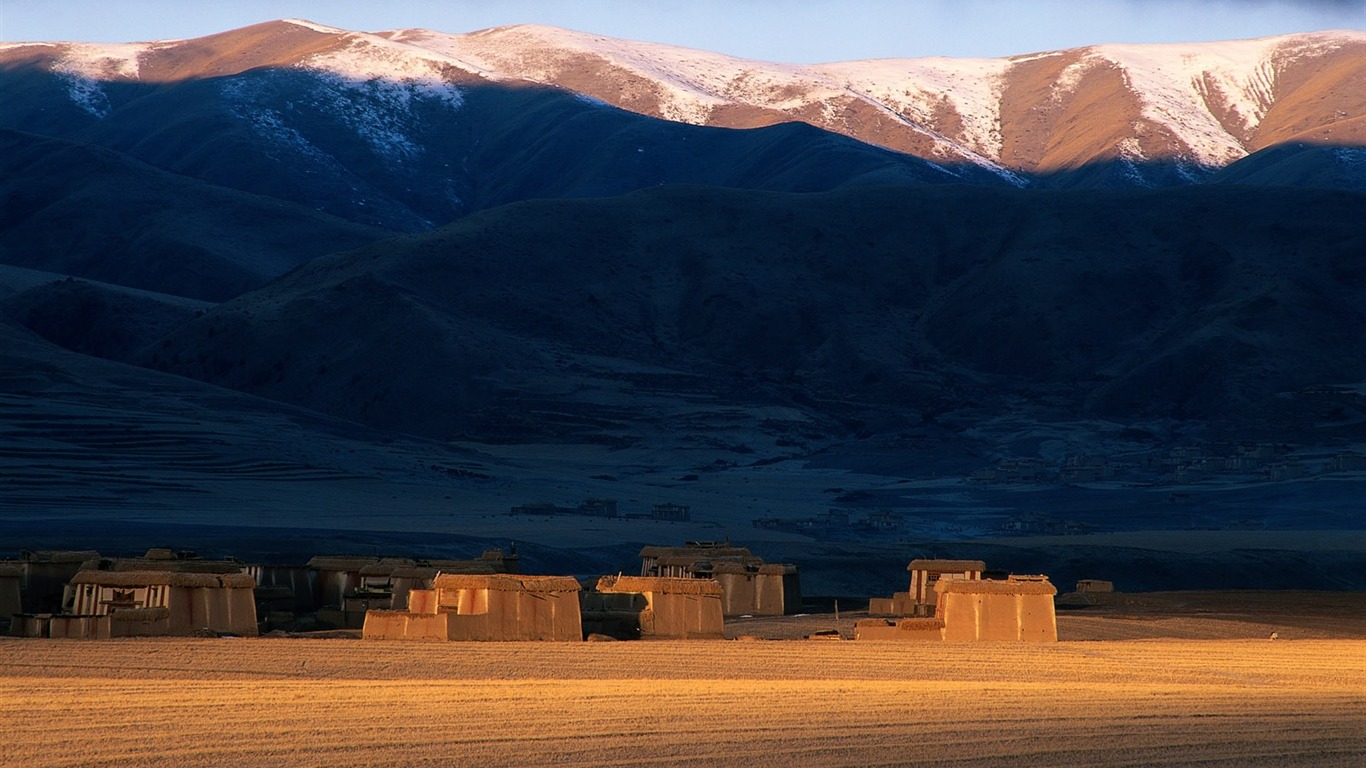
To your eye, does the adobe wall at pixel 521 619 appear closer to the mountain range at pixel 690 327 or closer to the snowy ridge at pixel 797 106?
the mountain range at pixel 690 327

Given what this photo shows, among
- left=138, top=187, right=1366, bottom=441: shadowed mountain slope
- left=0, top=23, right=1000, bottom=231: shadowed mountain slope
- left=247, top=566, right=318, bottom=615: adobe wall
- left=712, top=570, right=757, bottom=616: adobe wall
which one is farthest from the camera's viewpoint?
left=0, top=23, right=1000, bottom=231: shadowed mountain slope

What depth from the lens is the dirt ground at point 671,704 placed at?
1162 cm

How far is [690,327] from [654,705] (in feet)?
261

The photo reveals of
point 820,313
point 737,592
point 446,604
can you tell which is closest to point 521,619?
point 446,604

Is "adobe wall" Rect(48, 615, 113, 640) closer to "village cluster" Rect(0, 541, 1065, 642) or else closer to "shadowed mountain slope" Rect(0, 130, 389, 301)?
"village cluster" Rect(0, 541, 1065, 642)

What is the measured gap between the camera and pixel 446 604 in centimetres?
2066

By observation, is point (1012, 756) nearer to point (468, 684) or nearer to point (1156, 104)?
point (468, 684)

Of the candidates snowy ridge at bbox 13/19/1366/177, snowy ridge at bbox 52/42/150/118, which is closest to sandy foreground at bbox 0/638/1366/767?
snowy ridge at bbox 13/19/1366/177

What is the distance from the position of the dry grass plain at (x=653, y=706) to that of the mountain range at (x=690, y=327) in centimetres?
3822

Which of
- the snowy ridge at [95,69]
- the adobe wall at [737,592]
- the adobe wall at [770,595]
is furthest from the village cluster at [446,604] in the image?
the snowy ridge at [95,69]

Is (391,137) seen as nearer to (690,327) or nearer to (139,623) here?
(690,327)

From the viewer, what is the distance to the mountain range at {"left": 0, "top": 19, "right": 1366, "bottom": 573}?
67.2 meters

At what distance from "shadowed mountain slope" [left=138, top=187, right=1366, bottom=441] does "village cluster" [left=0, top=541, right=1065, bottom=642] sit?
49486 millimetres

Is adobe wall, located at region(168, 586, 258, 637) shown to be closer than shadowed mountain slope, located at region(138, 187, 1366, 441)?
Yes
